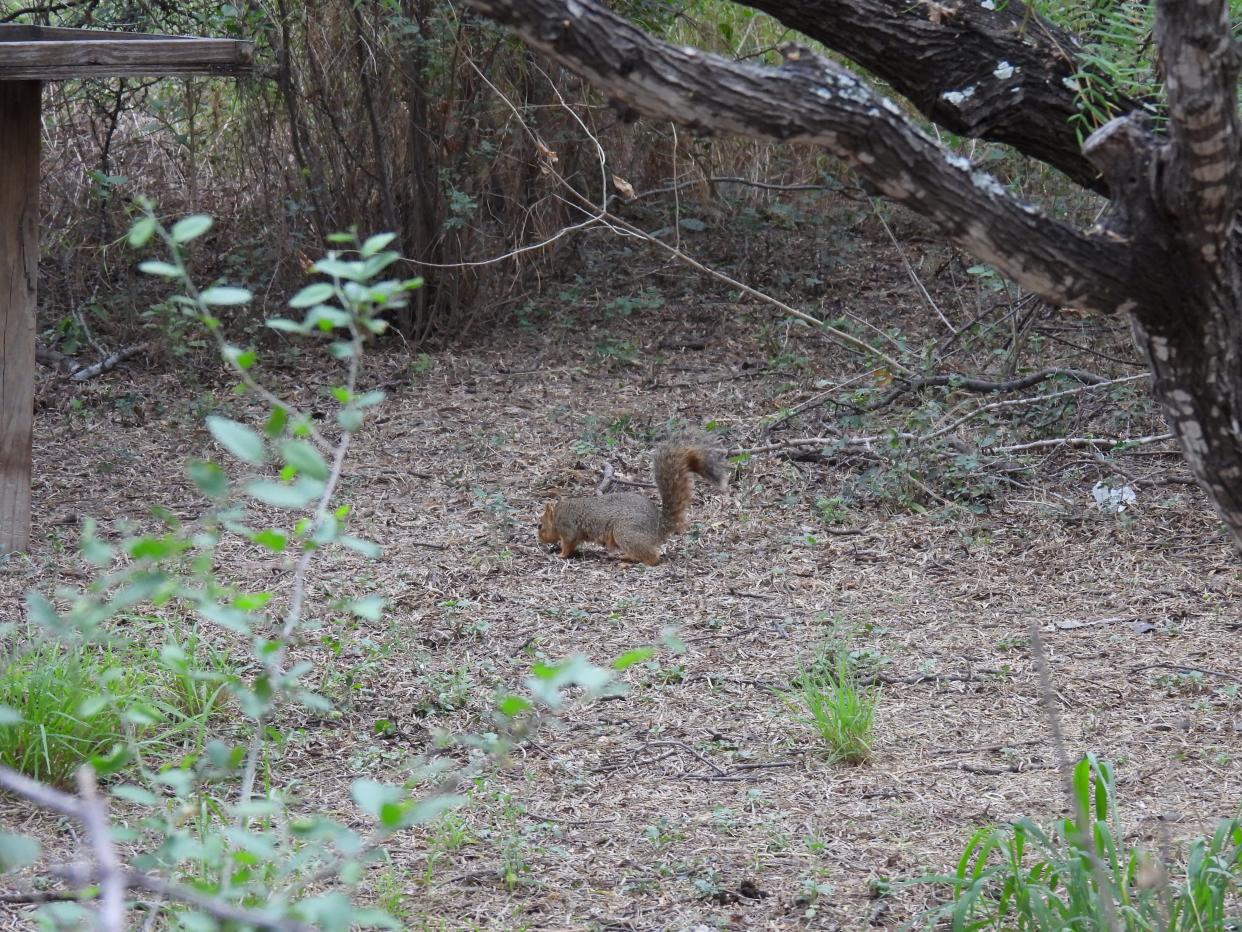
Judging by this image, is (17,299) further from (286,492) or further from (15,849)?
(15,849)

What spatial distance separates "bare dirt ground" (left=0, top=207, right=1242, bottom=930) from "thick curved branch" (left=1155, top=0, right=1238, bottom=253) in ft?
3.27

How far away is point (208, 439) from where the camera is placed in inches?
274

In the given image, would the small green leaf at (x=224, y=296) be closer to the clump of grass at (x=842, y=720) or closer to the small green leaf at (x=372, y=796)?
the small green leaf at (x=372, y=796)

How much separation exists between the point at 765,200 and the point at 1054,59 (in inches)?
261

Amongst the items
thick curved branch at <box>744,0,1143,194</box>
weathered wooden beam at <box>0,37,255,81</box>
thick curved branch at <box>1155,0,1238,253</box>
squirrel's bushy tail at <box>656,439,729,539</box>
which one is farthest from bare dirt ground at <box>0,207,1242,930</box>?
weathered wooden beam at <box>0,37,255,81</box>

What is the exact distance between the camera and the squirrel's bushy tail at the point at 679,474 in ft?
17.6

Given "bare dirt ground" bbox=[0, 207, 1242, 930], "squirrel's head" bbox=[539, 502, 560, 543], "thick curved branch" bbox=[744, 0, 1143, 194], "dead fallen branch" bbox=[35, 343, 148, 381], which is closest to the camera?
"thick curved branch" bbox=[744, 0, 1143, 194]

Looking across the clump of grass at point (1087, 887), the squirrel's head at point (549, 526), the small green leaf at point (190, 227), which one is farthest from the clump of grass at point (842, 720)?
the small green leaf at point (190, 227)

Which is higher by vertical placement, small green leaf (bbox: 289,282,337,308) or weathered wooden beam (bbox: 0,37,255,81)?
weathered wooden beam (bbox: 0,37,255,81)

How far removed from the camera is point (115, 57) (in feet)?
14.8

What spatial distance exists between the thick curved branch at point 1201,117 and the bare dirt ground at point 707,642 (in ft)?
3.27

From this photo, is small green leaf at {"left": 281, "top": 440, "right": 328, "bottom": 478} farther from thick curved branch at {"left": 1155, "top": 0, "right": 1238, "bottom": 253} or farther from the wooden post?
the wooden post

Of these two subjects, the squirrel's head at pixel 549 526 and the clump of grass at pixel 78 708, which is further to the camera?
the squirrel's head at pixel 549 526

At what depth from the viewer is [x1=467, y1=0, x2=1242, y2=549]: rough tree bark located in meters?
2.05
